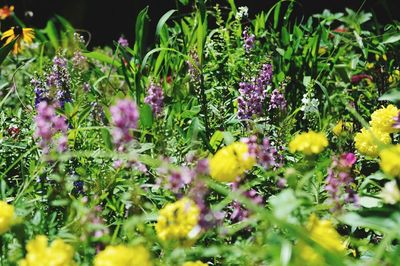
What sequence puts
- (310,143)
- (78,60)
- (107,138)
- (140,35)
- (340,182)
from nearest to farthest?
(310,143), (340,182), (107,138), (140,35), (78,60)

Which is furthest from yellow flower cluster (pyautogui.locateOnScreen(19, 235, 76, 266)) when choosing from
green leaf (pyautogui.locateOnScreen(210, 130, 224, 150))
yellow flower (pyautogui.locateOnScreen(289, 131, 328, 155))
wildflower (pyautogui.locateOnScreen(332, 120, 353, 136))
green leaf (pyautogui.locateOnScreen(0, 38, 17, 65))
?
green leaf (pyautogui.locateOnScreen(0, 38, 17, 65))

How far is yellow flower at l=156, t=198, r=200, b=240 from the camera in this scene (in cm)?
146

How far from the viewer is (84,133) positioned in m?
2.56

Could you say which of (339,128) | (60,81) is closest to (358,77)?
(339,128)

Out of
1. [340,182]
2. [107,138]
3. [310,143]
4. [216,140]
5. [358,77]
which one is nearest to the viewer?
[310,143]

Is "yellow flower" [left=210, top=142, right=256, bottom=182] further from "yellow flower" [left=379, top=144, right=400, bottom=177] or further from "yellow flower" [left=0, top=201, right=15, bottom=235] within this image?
"yellow flower" [left=0, top=201, right=15, bottom=235]

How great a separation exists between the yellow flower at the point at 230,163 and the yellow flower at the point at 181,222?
4.8 inches

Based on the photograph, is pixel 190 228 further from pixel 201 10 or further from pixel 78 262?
pixel 201 10

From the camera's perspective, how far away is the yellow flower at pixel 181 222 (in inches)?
57.4

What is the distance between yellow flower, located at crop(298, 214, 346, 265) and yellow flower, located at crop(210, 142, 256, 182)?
218 millimetres

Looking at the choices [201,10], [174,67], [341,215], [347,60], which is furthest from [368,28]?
[341,215]

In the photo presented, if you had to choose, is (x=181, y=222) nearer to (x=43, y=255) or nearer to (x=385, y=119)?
(x=43, y=255)

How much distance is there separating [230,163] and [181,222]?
0.64ft

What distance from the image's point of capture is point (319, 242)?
1391 millimetres
